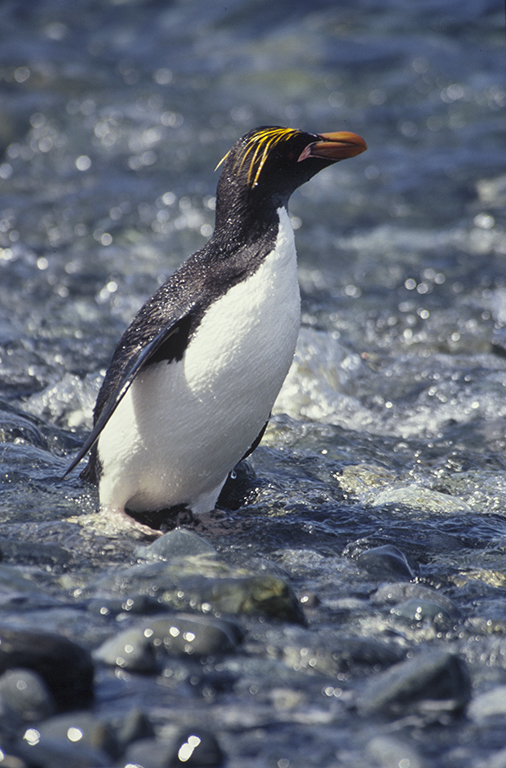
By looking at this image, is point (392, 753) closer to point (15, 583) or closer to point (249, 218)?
point (15, 583)

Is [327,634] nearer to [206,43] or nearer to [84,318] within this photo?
[84,318]

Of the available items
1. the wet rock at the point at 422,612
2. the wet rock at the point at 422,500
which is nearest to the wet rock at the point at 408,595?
the wet rock at the point at 422,612

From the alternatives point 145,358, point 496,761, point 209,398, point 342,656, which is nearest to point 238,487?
point 209,398

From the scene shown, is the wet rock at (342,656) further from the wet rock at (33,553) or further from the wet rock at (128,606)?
the wet rock at (33,553)

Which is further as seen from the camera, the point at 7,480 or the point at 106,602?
the point at 7,480

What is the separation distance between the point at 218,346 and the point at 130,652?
1.29 meters

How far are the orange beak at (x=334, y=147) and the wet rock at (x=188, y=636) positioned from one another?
1.85m

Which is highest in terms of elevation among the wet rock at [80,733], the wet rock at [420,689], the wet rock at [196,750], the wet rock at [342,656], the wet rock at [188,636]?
the wet rock at [80,733]

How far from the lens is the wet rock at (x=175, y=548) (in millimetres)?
2754

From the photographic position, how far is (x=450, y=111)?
33.7ft

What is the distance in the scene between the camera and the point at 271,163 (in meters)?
3.24

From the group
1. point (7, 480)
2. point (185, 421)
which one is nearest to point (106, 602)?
point (185, 421)

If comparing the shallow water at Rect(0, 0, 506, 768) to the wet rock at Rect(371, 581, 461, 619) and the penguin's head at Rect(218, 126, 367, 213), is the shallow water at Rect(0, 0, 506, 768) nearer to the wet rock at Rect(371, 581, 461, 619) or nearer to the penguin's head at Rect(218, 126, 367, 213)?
the wet rock at Rect(371, 581, 461, 619)

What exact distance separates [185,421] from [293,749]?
60.9 inches
